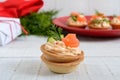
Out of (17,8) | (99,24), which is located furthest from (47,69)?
(17,8)

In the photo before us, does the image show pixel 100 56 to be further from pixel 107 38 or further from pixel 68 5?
pixel 68 5

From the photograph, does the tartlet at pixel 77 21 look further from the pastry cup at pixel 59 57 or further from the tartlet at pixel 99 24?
the pastry cup at pixel 59 57

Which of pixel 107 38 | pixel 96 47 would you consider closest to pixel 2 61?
pixel 96 47

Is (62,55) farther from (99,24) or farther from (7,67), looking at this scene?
(99,24)

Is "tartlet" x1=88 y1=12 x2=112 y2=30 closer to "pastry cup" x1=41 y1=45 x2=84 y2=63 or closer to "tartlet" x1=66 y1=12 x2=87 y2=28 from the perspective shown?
"tartlet" x1=66 y1=12 x2=87 y2=28

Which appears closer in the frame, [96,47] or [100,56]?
[100,56]

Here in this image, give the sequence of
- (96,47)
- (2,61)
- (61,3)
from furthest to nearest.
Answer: (61,3) < (96,47) < (2,61)

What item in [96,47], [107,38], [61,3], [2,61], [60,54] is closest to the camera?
[60,54]
